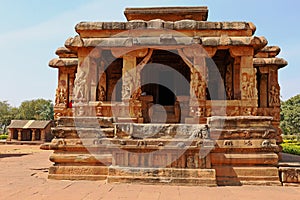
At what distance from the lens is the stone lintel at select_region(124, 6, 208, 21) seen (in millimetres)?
11541

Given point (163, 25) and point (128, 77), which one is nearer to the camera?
point (128, 77)

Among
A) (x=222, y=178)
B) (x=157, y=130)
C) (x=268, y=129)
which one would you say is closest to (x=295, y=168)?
(x=268, y=129)

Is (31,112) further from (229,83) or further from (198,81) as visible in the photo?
(198,81)

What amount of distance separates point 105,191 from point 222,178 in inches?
99.9

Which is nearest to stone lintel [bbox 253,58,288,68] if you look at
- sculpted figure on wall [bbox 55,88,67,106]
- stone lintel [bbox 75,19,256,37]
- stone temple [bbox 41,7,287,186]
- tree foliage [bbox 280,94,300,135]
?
stone temple [bbox 41,7,287,186]

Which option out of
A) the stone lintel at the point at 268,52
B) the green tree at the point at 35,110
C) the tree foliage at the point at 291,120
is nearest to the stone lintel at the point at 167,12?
the stone lintel at the point at 268,52

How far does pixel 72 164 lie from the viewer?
6750mm

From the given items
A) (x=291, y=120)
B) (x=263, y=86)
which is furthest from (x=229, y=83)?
(x=291, y=120)

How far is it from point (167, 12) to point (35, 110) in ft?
170

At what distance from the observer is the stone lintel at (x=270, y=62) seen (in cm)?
1131

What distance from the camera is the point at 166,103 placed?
1366 cm

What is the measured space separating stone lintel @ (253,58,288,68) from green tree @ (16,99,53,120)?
5015 centimetres

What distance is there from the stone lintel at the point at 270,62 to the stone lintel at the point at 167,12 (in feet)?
8.96

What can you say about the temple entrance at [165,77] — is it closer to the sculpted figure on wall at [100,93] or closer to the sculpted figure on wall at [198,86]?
the sculpted figure on wall at [100,93]
